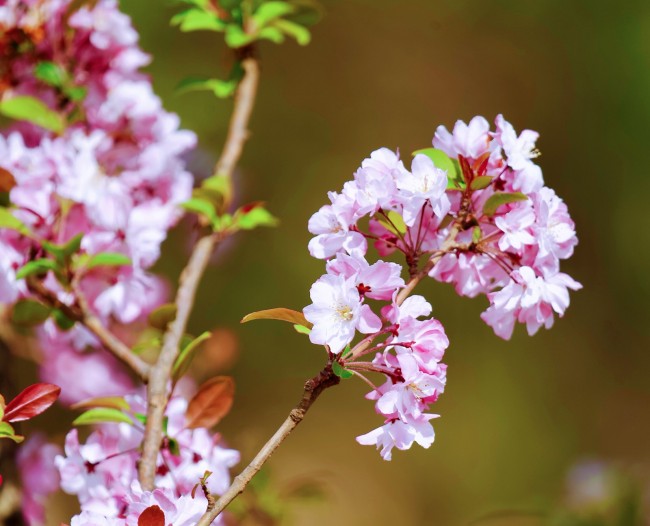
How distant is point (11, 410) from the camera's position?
54 centimetres

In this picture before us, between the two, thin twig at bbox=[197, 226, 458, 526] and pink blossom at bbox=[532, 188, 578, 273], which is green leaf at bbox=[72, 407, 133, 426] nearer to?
thin twig at bbox=[197, 226, 458, 526]

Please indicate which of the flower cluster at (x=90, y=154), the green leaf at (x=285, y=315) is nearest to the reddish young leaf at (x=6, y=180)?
the flower cluster at (x=90, y=154)

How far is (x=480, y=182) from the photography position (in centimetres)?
53

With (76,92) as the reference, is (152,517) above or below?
below

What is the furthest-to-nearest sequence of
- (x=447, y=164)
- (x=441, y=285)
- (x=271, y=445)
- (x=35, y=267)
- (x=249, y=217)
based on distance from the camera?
(x=441, y=285), (x=249, y=217), (x=35, y=267), (x=447, y=164), (x=271, y=445)

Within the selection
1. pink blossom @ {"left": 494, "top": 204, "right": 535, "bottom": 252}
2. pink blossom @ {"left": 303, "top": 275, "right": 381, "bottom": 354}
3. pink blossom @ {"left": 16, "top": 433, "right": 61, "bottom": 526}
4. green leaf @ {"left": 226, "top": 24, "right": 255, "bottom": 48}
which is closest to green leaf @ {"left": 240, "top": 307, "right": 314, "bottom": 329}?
pink blossom @ {"left": 303, "top": 275, "right": 381, "bottom": 354}

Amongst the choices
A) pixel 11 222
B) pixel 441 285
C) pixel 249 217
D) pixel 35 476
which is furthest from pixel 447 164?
pixel 441 285

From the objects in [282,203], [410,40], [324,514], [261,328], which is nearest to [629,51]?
[410,40]

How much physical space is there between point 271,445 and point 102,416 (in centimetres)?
21

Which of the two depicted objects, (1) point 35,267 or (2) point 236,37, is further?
(2) point 236,37

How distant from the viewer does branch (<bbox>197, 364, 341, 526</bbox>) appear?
461mm

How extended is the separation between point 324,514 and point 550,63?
1186mm

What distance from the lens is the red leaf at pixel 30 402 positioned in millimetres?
538

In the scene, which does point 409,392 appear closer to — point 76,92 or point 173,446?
point 173,446
